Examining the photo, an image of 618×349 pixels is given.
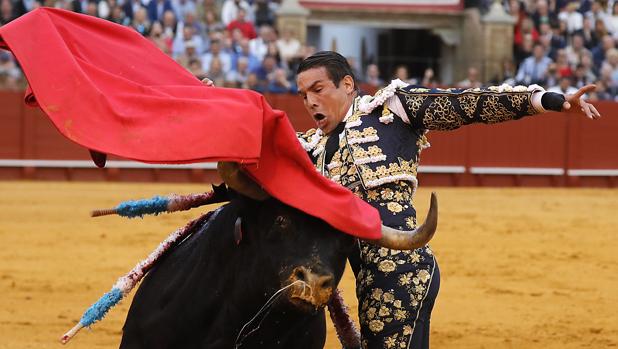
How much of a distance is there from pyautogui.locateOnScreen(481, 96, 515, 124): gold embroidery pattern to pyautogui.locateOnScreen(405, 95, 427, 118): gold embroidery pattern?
169 mm

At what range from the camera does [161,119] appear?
109 inches

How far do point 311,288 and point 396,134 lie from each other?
69cm

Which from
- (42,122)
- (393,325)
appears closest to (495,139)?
(42,122)

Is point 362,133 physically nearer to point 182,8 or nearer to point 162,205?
point 162,205

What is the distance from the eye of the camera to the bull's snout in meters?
2.72

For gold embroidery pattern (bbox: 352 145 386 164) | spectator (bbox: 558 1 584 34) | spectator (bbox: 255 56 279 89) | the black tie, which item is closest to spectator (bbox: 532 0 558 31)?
spectator (bbox: 558 1 584 34)

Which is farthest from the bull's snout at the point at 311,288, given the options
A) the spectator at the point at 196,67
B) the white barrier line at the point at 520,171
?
the white barrier line at the point at 520,171

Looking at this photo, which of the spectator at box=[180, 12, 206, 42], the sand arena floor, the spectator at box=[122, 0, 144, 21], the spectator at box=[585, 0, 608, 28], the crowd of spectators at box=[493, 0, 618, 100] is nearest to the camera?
the sand arena floor

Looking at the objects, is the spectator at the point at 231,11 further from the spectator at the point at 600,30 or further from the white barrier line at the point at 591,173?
the spectator at the point at 600,30

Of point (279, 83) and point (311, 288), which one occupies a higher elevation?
point (311, 288)

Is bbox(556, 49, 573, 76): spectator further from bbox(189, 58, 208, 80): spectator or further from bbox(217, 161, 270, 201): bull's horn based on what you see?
bbox(217, 161, 270, 201): bull's horn

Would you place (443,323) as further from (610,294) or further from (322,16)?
(322,16)

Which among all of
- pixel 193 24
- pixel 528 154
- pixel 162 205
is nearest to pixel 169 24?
pixel 193 24

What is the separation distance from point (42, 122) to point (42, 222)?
352 centimetres
